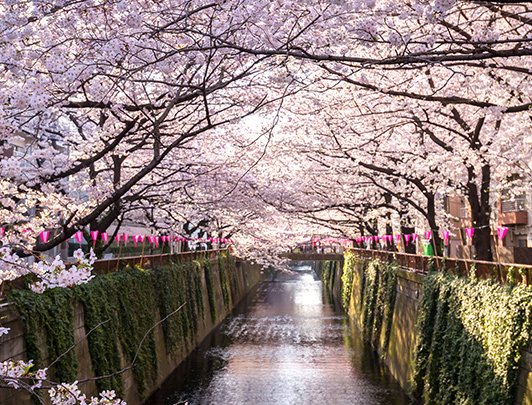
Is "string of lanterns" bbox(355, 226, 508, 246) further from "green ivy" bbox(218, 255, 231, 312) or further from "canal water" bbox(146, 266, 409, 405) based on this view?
"green ivy" bbox(218, 255, 231, 312)

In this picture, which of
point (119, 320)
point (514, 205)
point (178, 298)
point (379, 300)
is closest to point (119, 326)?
point (119, 320)

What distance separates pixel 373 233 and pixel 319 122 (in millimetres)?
16691

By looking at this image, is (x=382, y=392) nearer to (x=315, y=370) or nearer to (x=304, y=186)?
(x=315, y=370)

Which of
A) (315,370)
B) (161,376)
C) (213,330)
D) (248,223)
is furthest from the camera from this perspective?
(248,223)

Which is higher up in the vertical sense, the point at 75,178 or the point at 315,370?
the point at 75,178

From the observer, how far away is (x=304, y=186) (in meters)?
29.0

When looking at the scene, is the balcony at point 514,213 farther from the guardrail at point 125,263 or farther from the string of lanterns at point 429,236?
the guardrail at point 125,263

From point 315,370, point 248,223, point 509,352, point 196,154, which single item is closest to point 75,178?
point 196,154

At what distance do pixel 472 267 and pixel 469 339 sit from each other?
1.62 meters

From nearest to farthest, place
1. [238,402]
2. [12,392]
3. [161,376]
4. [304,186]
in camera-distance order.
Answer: [12,392] → [238,402] → [161,376] → [304,186]

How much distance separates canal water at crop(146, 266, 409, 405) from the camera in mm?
18422

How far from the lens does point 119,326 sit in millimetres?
15883

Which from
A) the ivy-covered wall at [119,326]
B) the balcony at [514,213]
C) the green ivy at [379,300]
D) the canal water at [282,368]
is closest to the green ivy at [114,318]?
the ivy-covered wall at [119,326]

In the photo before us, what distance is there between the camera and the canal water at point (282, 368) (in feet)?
60.4
